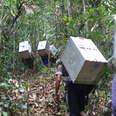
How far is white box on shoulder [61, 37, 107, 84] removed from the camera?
383 cm

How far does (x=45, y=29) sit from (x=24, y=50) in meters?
1.37

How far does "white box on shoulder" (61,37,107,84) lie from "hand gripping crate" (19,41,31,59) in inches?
234

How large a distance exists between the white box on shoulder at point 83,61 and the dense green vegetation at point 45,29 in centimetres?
20

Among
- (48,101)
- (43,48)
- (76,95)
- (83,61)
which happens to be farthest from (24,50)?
(83,61)

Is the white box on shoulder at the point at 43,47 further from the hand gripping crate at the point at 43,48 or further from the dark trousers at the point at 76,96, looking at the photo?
the dark trousers at the point at 76,96

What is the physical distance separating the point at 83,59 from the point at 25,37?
7633 mm

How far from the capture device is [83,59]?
379 centimetres

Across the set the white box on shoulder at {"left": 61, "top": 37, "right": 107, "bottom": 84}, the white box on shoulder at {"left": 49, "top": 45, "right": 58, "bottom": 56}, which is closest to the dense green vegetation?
the white box on shoulder at {"left": 61, "top": 37, "right": 107, "bottom": 84}

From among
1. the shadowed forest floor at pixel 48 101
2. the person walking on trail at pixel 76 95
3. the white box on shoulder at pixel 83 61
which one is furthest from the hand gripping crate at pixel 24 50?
the white box on shoulder at pixel 83 61

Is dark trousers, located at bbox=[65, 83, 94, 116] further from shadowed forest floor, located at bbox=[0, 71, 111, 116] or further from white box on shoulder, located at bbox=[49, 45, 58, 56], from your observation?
white box on shoulder, located at bbox=[49, 45, 58, 56]

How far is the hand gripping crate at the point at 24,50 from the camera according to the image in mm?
10116

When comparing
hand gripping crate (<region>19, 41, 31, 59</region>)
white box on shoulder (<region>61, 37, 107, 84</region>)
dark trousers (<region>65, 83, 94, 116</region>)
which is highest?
white box on shoulder (<region>61, 37, 107, 84</region>)

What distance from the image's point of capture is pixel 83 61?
149 inches

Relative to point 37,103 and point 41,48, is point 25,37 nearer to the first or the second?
point 41,48
